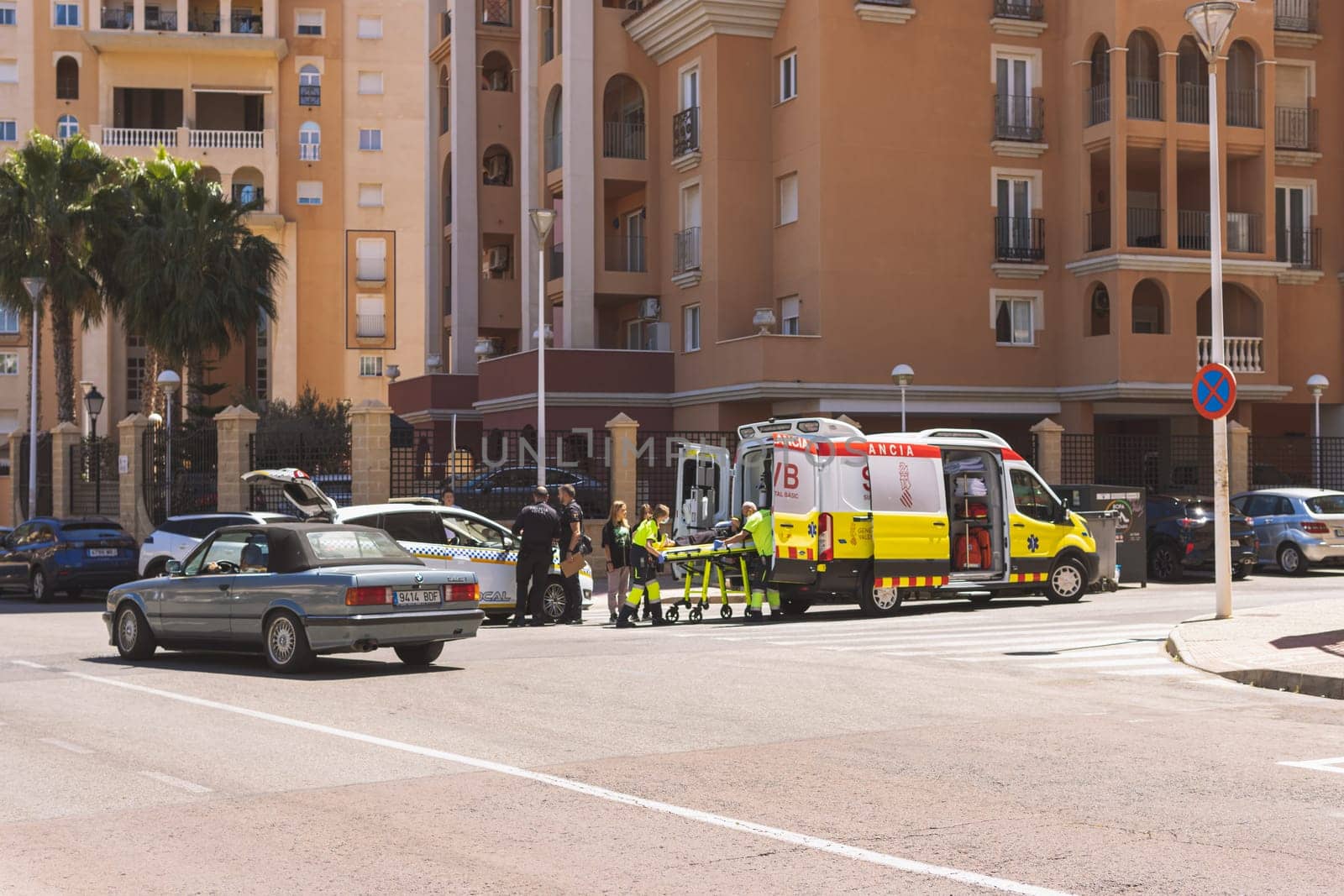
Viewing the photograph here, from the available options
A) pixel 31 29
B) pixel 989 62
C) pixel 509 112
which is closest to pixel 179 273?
pixel 509 112

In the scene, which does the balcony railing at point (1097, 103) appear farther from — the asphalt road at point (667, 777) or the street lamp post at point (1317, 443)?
the asphalt road at point (667, 777)

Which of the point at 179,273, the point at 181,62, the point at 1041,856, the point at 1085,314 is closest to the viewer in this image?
the point at 1041,856

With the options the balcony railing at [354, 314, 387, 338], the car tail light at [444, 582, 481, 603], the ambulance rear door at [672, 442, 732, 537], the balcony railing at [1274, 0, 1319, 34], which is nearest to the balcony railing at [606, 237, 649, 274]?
the balcony railing at [1274, 0, 1319, 34]

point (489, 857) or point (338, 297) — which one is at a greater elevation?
point (338, 297)

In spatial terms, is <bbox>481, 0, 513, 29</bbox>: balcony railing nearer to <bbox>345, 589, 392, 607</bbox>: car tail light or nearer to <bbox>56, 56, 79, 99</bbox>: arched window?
<bbox>56, 56, 79, 99</bbox>: arched window

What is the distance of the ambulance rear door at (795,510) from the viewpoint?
2206cm

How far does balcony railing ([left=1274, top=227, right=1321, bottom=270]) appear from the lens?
1693 inches

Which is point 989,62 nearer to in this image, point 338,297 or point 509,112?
point 509,112

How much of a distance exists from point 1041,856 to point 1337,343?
40.0 meters

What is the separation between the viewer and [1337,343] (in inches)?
1724

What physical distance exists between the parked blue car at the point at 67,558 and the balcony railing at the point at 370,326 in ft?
149

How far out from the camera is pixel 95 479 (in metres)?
43.5

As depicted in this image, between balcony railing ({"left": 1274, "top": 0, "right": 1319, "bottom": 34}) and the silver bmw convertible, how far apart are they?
35068 millimetres

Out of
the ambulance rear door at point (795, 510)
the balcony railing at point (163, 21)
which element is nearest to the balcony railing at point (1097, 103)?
the ambulance rear door at point (795, 510)
